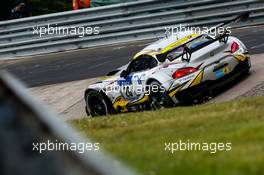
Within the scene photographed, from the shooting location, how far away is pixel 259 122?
7312 millimetres

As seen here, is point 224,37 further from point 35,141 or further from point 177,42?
point 35,141

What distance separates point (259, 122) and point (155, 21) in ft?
45.6

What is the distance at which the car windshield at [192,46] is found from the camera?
13.0 metres

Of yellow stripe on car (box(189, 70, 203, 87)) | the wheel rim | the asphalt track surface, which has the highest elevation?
yellow stripe on car (box(189, 70, 203, 87))

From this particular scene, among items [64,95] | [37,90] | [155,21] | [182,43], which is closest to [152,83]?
[182,43]

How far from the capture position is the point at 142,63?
43.9 feet

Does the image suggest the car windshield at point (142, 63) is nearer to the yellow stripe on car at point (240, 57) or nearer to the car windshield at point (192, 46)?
the car windshield at point (192, 46)

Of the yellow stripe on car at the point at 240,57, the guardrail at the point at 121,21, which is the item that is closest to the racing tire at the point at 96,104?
the yellow stripe on car at the point at 240,57

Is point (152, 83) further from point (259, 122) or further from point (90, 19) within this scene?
point (90, 19)

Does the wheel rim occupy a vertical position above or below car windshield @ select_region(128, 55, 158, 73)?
below

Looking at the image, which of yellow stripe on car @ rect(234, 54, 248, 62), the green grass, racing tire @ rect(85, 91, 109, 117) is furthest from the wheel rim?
the green grass

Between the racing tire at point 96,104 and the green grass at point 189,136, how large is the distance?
3.78 meters

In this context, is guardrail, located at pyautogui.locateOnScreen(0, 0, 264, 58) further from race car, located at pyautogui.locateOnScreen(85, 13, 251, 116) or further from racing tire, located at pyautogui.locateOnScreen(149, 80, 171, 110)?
racing tire, located at pyautogui.locateOnScreen(149, 80, 171, 110)

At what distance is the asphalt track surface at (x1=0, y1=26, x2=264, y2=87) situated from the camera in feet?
Result: 59.3
